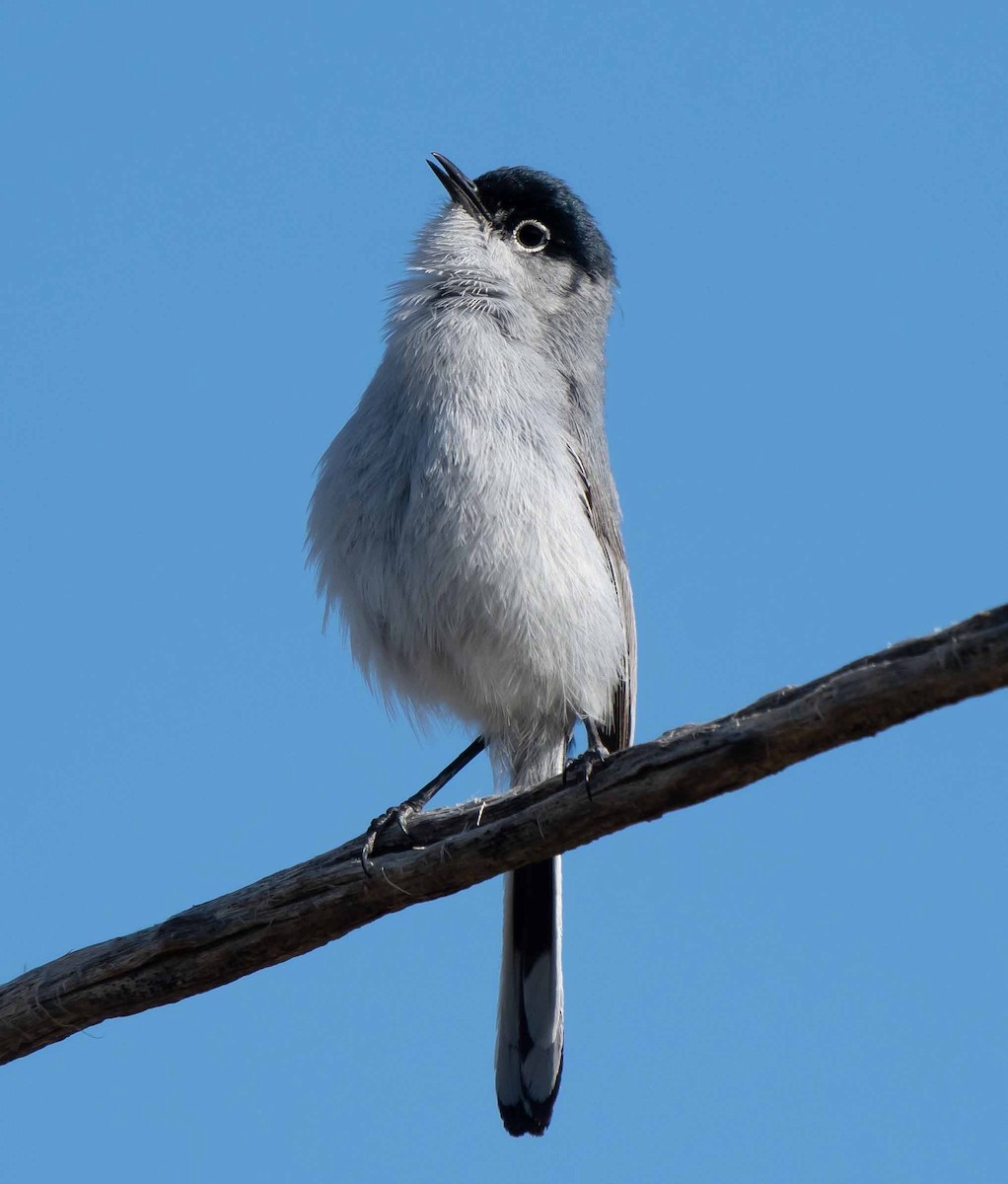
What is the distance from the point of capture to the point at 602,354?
234 inches

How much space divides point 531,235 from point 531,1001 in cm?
310

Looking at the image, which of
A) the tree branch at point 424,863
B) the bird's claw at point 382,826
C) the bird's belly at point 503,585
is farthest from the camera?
the bird's belly at point 503,585

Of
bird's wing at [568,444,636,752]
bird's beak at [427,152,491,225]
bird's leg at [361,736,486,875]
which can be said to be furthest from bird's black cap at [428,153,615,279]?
bird's leg at [361,736,486,875]

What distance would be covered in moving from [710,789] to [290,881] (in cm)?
129

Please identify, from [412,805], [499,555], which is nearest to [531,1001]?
[412,805]

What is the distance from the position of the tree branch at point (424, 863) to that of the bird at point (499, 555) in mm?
973

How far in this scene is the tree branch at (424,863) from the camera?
3.28m

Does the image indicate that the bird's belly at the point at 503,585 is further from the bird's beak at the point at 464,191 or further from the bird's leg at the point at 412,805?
the bird's beak at the point at 464,191

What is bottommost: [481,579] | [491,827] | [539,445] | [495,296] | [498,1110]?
[498,1110]

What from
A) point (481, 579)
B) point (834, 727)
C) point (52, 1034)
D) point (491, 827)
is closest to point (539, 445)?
point (481, 579)

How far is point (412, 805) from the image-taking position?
4.55m

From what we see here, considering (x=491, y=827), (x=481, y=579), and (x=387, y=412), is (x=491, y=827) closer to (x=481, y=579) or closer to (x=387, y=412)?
(x=481, y=579)

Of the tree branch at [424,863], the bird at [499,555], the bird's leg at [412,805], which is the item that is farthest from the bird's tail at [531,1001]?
the tree branch at [424,863]

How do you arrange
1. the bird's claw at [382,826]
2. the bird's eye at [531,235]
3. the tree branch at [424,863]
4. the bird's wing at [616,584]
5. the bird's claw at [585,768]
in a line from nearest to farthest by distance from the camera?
the tree branch at [424,863] → the bird's claw at [585,768] → the bird's claw at [382,826] → the bird's wing at [616,584] → the bird's eye at [531,235]
